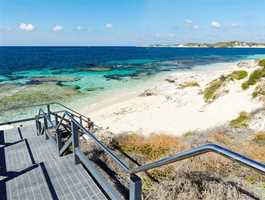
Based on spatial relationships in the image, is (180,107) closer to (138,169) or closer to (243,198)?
(243,198)

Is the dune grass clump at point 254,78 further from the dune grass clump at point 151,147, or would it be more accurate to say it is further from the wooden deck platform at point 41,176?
the wooden deck platform at point 41,176

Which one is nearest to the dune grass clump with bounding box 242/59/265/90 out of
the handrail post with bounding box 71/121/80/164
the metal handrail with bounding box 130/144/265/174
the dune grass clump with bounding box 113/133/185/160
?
the dune grass clump with bounding box 113/133/185/160

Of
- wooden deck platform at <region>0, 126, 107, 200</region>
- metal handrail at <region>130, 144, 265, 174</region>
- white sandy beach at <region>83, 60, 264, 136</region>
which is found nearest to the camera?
metal handrail at <region>130, 144, 265, 174</region>

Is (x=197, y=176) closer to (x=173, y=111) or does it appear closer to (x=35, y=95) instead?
(x=173, y=111)

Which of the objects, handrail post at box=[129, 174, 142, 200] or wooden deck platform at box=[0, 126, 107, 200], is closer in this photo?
handrail post at box=[129, 174, 142, 200]

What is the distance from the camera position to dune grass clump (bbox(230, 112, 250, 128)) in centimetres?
1059

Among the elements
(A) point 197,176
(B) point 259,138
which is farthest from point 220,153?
(B) point 259,138

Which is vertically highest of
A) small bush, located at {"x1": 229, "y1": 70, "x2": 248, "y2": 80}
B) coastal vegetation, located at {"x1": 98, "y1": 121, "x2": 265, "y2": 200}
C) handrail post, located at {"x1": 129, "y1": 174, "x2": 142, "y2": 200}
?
small bush, located at {"x1": 229, "y1": 70, "x2": 248, "y2": 80}

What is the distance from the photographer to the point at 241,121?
1127 cm

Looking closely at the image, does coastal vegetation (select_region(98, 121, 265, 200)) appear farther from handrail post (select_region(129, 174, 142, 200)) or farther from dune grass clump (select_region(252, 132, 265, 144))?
handrail post (select_region(129, 174, 142, 200))

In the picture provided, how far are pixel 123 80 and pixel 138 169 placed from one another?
97.3 feet

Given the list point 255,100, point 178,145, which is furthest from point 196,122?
point 178,145

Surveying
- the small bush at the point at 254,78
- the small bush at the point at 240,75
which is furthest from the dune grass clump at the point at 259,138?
the small bush at the point at 240,75

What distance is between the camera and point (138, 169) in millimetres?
2703
